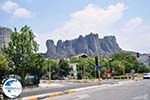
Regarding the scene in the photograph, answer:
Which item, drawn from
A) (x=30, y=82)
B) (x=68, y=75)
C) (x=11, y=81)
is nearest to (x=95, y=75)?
(x=68, y=75)

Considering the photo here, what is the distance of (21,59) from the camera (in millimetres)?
58219

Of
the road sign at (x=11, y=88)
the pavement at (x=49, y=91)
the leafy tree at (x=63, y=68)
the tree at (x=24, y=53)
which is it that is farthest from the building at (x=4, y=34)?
the road sign at (x=11, y=88)

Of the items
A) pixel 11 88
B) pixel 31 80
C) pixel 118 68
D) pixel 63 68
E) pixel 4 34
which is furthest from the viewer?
pixel 118 68

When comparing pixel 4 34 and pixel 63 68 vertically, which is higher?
pixel 4 34

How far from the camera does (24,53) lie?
58.0m

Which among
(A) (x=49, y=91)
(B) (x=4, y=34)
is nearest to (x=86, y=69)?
(B) (x=4, y=34)

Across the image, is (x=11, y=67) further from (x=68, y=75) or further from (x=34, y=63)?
(x=68, y=75)

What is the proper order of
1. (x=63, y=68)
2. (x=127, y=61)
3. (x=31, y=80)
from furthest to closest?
(x=127, y=61) < (x=63, y=68) < (x=31, y=80)

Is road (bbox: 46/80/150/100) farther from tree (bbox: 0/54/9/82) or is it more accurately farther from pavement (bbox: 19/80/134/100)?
tree (bbox: 0/54/9/82)

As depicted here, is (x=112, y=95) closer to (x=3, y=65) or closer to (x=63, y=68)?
(x=3, y=65)

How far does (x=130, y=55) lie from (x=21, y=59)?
113295 mm

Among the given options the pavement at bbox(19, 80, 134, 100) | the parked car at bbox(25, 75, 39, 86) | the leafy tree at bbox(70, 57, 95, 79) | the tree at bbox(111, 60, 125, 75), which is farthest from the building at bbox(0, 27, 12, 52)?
the pavement at bbox(19, 80, 134, 100)

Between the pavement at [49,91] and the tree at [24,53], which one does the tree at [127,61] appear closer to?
the tree at [24,53]

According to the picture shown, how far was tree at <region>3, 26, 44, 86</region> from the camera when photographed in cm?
5778
